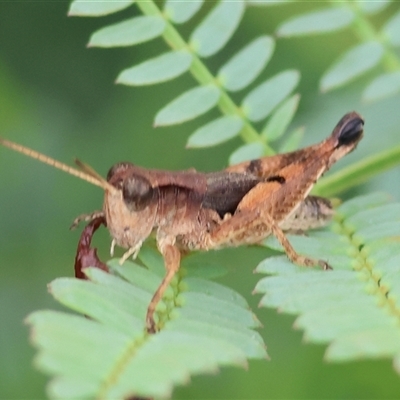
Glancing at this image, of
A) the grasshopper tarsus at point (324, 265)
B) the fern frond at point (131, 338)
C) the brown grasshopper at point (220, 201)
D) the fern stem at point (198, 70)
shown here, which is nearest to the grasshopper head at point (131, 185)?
the brown grasshopper at point (220, 201)

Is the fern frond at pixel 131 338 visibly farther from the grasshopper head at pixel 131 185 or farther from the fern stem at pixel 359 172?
the fern stem at pixel 359 172

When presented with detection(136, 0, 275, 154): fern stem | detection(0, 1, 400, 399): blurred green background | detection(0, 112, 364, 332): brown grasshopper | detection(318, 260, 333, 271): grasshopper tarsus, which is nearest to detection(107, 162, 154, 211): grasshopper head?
detection(0, 112, 364, 332): brown grasshopper

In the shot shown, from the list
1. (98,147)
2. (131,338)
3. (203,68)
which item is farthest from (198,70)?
(131,338)

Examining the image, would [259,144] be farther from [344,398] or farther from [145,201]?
[344,398]

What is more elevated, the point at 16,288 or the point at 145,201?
the point at 16,288

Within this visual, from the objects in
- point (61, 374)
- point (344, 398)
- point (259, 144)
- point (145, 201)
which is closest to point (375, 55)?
point (259, 144)

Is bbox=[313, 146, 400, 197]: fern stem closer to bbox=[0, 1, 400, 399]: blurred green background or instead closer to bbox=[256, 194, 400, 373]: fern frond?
bbox=[256, 194, 400, 373]: fern frond
